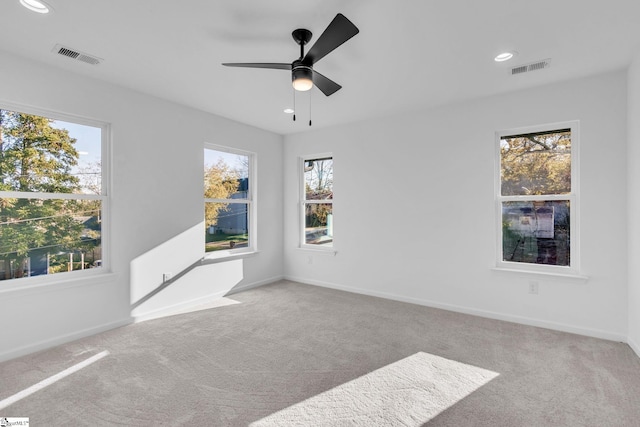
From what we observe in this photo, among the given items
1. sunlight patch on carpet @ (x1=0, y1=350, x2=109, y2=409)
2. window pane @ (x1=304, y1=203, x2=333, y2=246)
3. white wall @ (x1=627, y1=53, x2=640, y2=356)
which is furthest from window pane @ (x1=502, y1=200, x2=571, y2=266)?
sunlight patch on carpet @ (x1=0, y1=350, x2=109, y2=409)

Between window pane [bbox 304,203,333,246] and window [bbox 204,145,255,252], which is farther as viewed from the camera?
window pane [bbox 304,203,333,246]

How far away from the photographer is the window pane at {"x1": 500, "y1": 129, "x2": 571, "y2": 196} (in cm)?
338

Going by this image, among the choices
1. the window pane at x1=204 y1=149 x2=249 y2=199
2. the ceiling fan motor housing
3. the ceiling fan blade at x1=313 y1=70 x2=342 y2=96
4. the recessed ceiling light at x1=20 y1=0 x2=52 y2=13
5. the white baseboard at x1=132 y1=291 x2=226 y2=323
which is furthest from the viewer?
the window pane at x1=204 y1=149 x2=249 y2=199

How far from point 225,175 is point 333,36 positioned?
10.4 ft

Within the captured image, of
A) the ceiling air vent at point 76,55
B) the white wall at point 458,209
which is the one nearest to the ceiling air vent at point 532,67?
the white wall at point 458,209

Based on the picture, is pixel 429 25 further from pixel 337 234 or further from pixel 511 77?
pixel 337 234

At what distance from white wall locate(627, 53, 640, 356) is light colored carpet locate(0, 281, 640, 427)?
0.28 metres

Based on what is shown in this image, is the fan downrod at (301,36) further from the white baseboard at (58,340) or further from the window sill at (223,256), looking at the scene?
the white baseboard at (58,340)

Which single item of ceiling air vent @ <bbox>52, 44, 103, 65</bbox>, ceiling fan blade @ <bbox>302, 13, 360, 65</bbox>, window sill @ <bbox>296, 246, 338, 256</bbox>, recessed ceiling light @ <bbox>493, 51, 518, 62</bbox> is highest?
ceiling air vent @ <bbox>52, 44, 103, 65</bbox>

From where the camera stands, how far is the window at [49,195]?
2.76 m

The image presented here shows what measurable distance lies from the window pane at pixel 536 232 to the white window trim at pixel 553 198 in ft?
0.16

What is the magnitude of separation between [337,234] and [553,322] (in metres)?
2.86

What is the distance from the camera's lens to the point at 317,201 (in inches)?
209

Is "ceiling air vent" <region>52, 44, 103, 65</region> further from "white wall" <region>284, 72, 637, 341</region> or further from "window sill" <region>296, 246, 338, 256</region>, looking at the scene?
"window sill" <region>296, 246, 338, 256</region>
